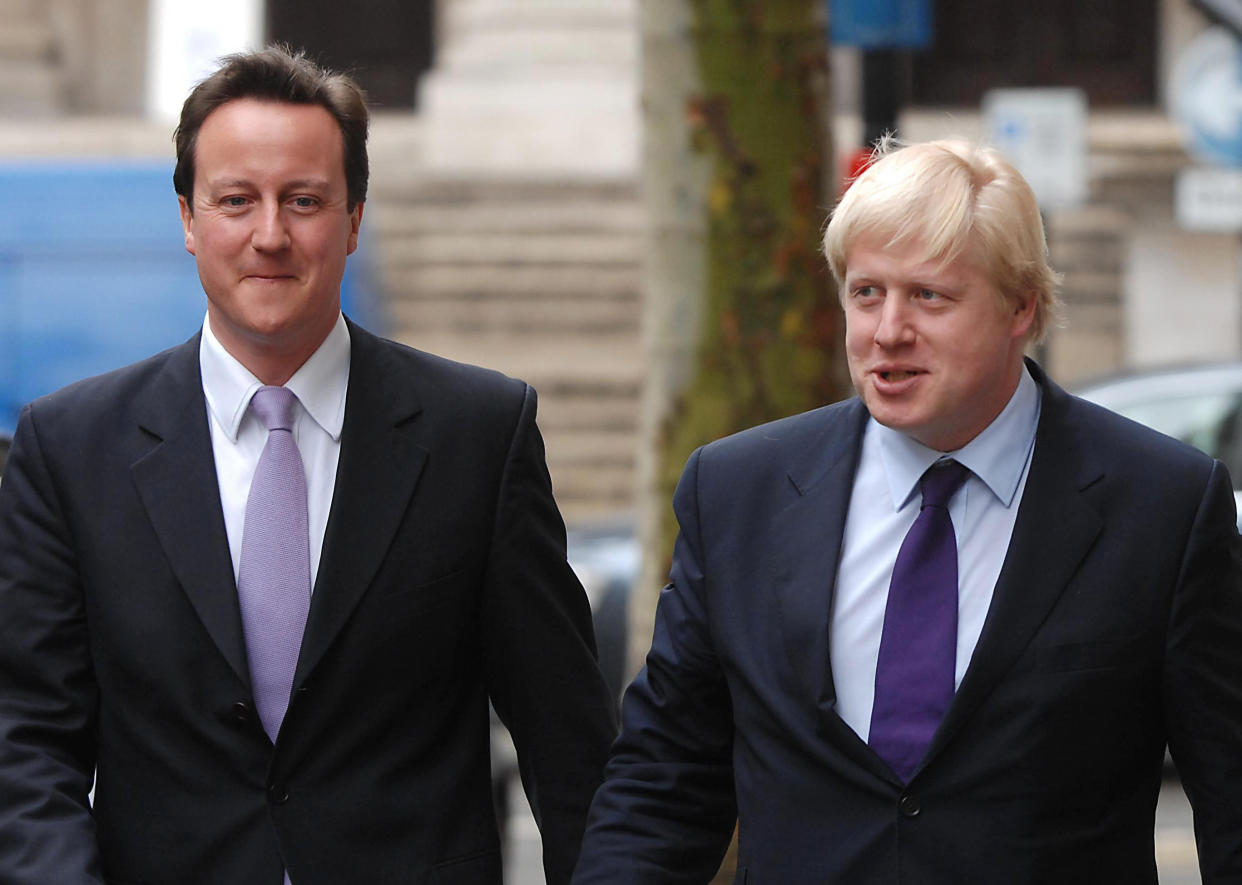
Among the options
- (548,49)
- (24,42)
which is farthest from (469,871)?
(24,42)

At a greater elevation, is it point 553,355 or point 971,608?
point 971,608

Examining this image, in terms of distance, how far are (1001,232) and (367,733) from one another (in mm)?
1129

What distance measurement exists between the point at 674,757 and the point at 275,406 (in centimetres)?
76

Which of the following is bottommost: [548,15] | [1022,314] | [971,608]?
[971,608]

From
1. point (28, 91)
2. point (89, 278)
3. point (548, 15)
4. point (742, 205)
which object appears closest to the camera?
point (742, 205)

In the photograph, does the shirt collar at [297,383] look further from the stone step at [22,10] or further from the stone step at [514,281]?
the stone step at [22,10]

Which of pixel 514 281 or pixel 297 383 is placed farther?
pixel 514 281

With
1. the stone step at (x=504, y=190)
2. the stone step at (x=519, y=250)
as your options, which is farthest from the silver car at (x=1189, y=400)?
the stone step at (x=504, y=190)

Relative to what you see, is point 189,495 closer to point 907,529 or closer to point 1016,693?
point 907,529

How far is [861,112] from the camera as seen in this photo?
8469 millimetres

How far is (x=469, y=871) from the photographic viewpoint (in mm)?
3199

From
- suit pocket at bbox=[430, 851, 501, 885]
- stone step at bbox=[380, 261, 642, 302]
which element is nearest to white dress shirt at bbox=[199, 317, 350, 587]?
suit pocket at bbox=[430, 851, 501, 885]

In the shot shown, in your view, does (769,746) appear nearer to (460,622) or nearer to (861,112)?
(460,622)

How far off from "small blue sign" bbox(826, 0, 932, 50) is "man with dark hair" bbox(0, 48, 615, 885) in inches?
195
